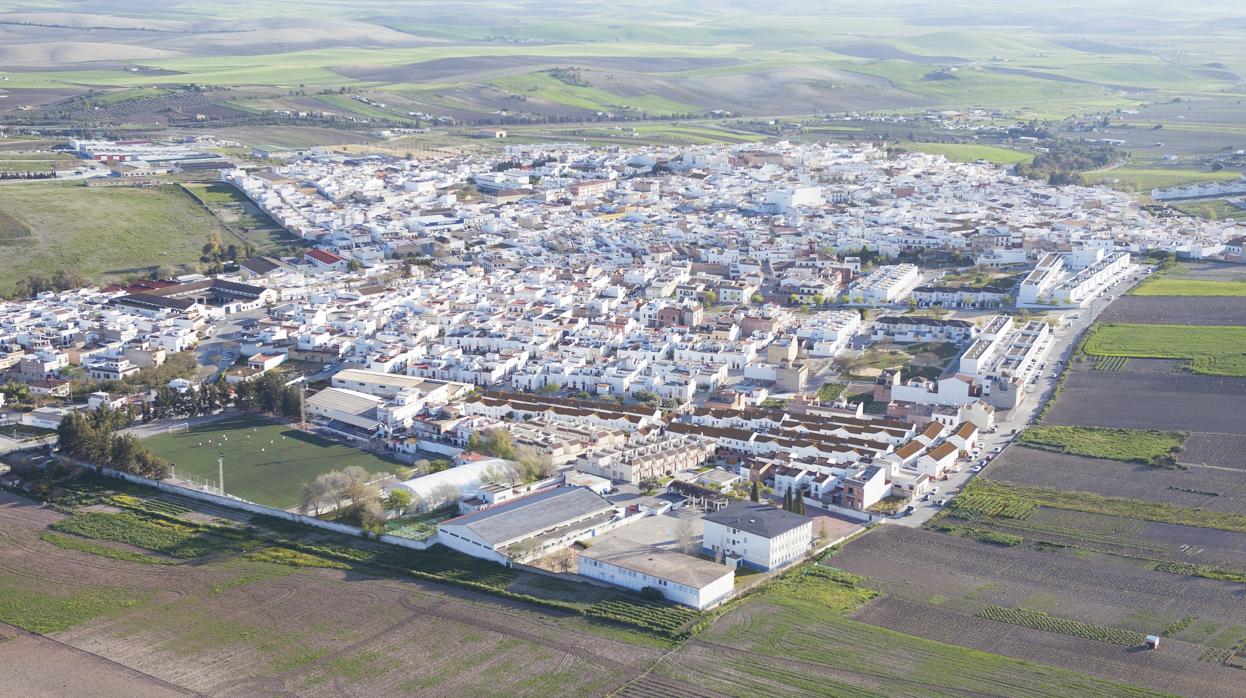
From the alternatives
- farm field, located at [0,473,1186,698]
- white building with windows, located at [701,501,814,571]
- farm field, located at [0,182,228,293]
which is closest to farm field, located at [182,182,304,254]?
farm field, located at [0,182,228,293]

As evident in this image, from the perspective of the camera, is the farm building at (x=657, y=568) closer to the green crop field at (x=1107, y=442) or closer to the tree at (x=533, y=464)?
the tree at (x=533, y=464)

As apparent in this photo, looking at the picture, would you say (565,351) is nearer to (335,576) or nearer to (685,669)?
(335,576)

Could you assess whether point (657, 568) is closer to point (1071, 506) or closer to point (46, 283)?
point (1071, 506)

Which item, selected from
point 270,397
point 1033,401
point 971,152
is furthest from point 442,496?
point 971,152

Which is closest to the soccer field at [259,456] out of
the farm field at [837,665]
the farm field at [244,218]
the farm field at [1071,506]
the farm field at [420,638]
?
the farm field at [420,638]

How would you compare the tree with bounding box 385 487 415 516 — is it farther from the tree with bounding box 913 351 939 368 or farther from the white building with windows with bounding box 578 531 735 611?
the tree with bounding box 913 351 939 368

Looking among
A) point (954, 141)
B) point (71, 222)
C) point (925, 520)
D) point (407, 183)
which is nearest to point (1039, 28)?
point (954, 141)
